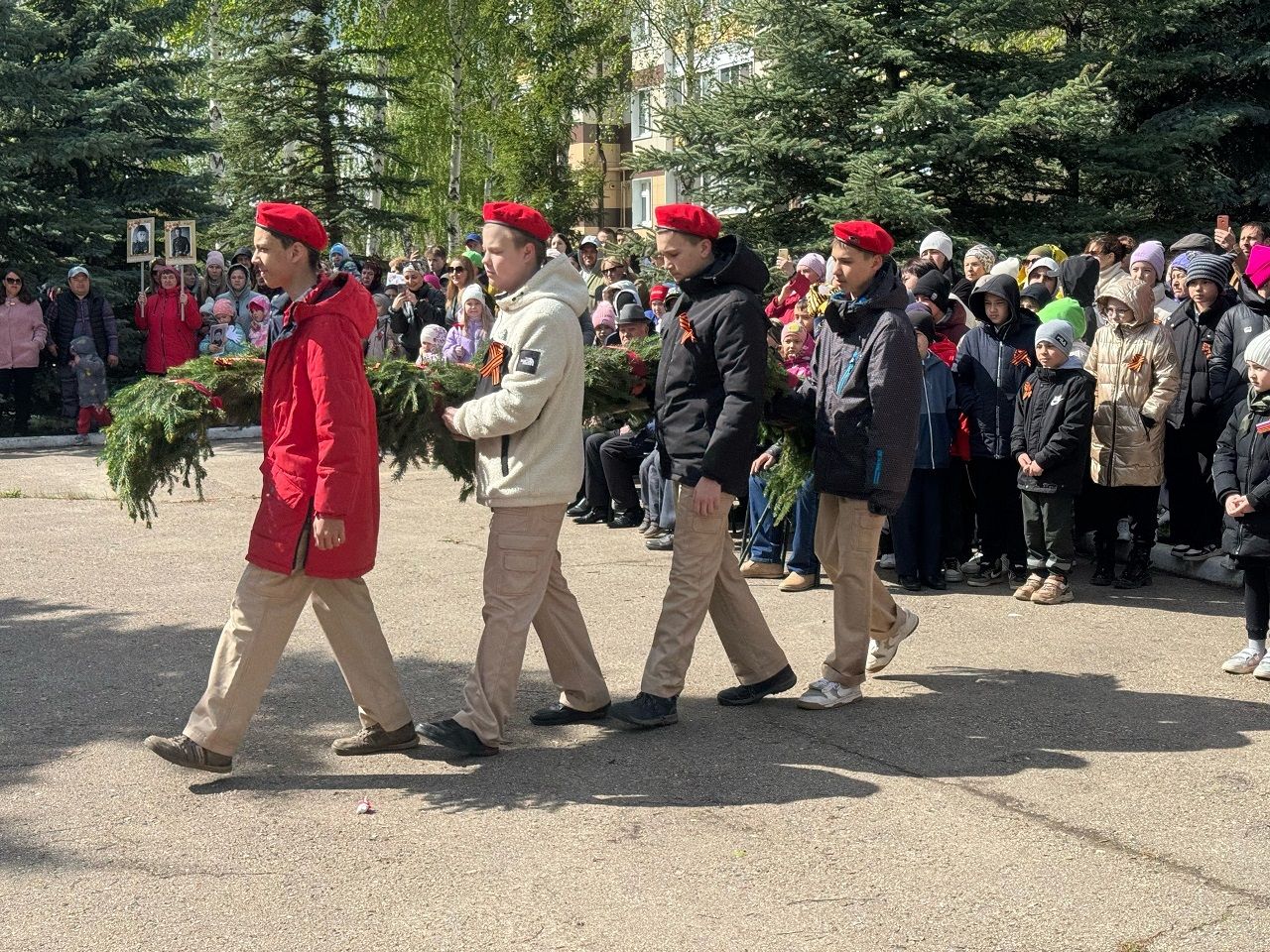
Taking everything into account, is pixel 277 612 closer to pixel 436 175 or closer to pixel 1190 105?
pixel 1190 105

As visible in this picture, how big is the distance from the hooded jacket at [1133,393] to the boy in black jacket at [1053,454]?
0.18 metres

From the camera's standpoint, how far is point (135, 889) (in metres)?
4.64

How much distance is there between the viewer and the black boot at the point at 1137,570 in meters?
9.26

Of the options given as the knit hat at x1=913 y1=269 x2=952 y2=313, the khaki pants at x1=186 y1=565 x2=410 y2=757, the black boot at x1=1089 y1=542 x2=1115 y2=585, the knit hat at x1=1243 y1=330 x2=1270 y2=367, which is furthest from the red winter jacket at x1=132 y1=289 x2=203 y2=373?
the knit hat at x1=1243 y1=330 x2=1270 y2=367

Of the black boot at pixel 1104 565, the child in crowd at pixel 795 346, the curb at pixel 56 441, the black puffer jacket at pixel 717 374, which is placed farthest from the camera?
the curb at pixel 56 441

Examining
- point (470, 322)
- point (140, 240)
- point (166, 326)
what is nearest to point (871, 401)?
point (470, 322)

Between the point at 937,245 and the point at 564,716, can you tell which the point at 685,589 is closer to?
the point at 564,716

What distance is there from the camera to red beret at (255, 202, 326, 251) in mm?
5633

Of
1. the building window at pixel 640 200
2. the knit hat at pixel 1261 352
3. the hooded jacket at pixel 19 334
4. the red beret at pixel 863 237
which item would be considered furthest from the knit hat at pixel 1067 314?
the building window at pixel 640 200

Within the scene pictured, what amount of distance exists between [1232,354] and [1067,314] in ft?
3.95

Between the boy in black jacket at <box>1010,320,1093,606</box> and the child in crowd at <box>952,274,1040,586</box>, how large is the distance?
0.24m

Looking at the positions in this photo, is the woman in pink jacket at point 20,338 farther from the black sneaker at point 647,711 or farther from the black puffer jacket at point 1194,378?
the black sneaker at point 647,711

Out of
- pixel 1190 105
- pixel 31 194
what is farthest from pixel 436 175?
pixel 1190 105

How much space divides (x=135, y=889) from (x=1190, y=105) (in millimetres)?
17887
